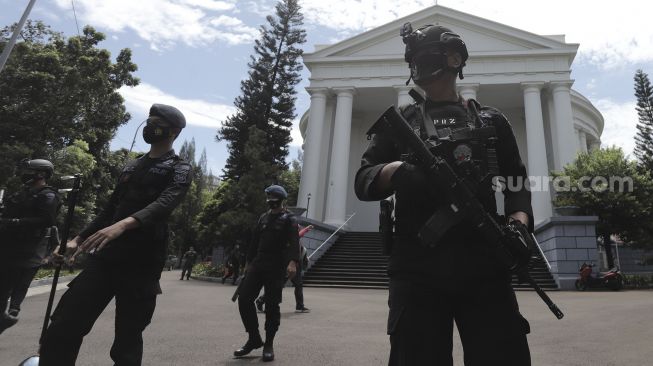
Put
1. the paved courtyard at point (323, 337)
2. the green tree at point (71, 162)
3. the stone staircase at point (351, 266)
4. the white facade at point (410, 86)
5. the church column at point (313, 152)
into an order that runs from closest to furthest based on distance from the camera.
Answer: the paved courtyard at point (323, 337), the stone staircase at point (351, 266), the green tree at point (71, 162), the white facade at point (410, 86), the church column at point (313, 152)

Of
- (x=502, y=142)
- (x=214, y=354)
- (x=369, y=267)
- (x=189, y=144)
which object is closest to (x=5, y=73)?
(x=369, y=267)

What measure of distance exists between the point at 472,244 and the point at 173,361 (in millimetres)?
3871

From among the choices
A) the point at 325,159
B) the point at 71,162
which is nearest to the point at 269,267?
the point at 71,162

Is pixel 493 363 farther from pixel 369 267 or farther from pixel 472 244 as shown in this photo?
pixel 369 267

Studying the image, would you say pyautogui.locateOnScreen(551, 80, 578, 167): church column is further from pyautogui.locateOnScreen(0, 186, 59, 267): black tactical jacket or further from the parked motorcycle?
pyautogui.locateOnScreen(0, 186, 59, 267): black tactical jacket

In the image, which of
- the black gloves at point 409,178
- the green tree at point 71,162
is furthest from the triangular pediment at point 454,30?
the black gloves at point 409,178

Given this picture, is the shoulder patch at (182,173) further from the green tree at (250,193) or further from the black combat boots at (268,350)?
the green tree at (250,193)

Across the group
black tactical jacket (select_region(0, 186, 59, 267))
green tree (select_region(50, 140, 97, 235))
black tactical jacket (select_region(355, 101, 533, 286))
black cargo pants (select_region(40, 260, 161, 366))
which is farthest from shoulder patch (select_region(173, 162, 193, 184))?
green tree (select_region(50, 140, 97, 235))

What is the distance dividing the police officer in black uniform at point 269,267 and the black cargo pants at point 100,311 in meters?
2.18

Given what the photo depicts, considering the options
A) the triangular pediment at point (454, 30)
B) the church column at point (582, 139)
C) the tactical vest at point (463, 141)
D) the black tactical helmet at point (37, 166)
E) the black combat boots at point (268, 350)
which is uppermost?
the triangular pediment at point (454, 30)

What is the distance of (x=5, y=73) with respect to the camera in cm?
1688

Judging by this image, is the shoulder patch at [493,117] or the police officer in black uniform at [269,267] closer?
the shoulder patch at [493,117]

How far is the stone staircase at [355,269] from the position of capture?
1638 centimetres

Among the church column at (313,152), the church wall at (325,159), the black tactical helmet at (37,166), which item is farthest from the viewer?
the church wall at (325,159)
